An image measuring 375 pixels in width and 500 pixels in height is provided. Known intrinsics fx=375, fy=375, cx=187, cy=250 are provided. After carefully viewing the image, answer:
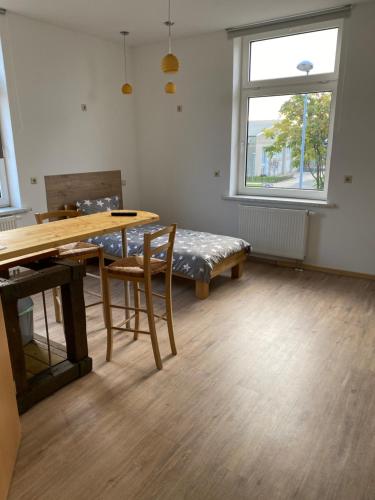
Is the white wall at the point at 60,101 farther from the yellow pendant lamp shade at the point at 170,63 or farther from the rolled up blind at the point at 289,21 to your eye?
the yellow pendant lamp shade at the point at 170,63

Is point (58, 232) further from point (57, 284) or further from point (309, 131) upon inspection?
point (309, 131)

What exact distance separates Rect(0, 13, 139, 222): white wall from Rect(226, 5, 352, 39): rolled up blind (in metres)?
1.65

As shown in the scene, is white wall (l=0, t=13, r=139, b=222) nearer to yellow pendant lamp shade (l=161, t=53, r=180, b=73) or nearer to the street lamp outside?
yellow pendant lamp shade (l=161, t=53, r=180, b=73)

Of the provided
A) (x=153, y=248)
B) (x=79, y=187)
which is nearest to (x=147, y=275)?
(x=153, y=248)

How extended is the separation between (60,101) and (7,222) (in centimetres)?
155

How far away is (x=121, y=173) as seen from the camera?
5320 mm

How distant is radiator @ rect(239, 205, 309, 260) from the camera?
4.39 m

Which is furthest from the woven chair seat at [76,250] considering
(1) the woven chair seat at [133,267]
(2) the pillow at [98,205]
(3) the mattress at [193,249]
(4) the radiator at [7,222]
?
(2) the pillow at [98,205]

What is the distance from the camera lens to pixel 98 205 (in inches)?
188

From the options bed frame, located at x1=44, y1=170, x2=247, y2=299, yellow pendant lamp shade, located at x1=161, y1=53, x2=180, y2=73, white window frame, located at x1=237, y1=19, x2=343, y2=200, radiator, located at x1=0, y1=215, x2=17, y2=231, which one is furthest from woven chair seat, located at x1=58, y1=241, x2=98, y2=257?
white window frame, located at x1=237, y1=19, x2=343, y2=200

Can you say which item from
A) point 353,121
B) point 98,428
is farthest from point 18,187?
point 353,121

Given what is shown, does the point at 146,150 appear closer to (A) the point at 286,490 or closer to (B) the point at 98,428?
(B) the point at 98,428

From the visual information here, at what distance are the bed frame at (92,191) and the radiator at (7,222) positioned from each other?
1.52ft

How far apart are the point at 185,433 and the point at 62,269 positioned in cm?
114
